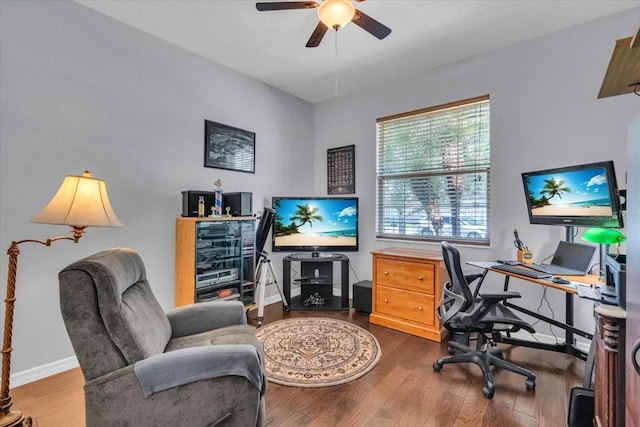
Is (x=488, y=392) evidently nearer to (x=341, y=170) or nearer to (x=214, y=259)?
(x=214, y=259)

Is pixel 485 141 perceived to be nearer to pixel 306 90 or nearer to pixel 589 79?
pixel 589 79

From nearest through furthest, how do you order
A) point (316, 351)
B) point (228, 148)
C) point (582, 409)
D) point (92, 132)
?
point (582, 409), point (92, 132), point (316, 351), point (228, 148)

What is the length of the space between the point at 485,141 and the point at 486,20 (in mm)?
1075

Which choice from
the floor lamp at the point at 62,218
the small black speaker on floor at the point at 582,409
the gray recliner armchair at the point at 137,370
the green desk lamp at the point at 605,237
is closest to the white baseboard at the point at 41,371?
the floor lamp at the point at 62,218

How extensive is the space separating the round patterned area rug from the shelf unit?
53 centimetres

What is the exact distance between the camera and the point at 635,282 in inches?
39.1

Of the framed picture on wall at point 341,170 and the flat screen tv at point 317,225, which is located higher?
the framed picture on wall at point 341,170

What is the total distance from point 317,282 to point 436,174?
189 cm

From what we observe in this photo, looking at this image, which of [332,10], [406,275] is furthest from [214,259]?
[332,10]

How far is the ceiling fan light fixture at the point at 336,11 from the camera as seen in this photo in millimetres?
1821

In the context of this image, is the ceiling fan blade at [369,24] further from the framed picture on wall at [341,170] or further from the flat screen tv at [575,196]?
the framed picture on wall at [341,170]

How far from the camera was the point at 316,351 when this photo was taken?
2.50 meters

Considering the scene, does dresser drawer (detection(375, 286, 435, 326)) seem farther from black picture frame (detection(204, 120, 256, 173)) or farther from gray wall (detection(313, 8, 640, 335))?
black picture frame (detection(204, 120, 256, 173))

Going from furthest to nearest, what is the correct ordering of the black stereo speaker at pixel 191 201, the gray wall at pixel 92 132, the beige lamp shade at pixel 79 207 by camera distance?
the black stereo speaker at pixel 191 201
the gray wall at pixel 92 132
the beige lamp shade at pixel 79 207
